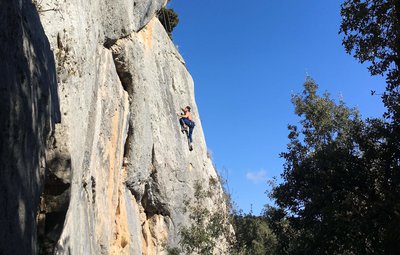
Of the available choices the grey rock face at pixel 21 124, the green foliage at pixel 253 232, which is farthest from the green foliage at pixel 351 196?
the green foliage at pixel 253 232

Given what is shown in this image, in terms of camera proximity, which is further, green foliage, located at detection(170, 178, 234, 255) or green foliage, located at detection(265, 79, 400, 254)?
green foliage, located at detection(170, 178, 234, 255)

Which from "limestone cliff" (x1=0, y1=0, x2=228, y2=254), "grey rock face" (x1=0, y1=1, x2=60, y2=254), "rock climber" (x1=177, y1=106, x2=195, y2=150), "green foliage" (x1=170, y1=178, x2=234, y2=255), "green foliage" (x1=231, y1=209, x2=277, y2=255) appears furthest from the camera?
"green foliage" (x1=231, y1=209, x2=277, y2=255)

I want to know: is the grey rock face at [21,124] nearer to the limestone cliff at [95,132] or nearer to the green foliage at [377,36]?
the limestone cliff at [95,132]

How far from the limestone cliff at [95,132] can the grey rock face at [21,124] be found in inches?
0.7

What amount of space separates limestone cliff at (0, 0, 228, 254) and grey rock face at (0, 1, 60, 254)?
18 millimetres

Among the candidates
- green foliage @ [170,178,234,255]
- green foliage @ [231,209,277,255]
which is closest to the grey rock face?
green foliage @ [170,178,234,255]

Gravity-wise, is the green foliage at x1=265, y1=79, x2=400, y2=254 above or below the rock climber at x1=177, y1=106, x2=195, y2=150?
below

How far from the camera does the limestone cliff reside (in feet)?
17.0

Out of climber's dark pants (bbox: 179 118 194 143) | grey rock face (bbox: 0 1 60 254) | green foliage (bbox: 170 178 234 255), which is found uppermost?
climber's dark pants (bbox: 179 118 194 143)

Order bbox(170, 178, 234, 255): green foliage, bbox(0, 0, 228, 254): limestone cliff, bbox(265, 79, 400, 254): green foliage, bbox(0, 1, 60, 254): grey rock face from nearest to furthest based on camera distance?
1. bbox(0, 1, 60, 254): grey rock face
2. bbox(0, 0, 228, 254): limestone cliff
3. bbox(265, 79, 400, 254): green foliage
4. bbox(170, 178, 234, 255): green foliage

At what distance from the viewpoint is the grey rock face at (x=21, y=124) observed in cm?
456

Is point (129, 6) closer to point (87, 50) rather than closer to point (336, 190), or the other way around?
point (87, 50)

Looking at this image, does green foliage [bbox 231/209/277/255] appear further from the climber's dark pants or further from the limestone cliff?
the climber's dark pants

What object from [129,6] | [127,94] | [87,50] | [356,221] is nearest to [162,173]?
[127,94]
